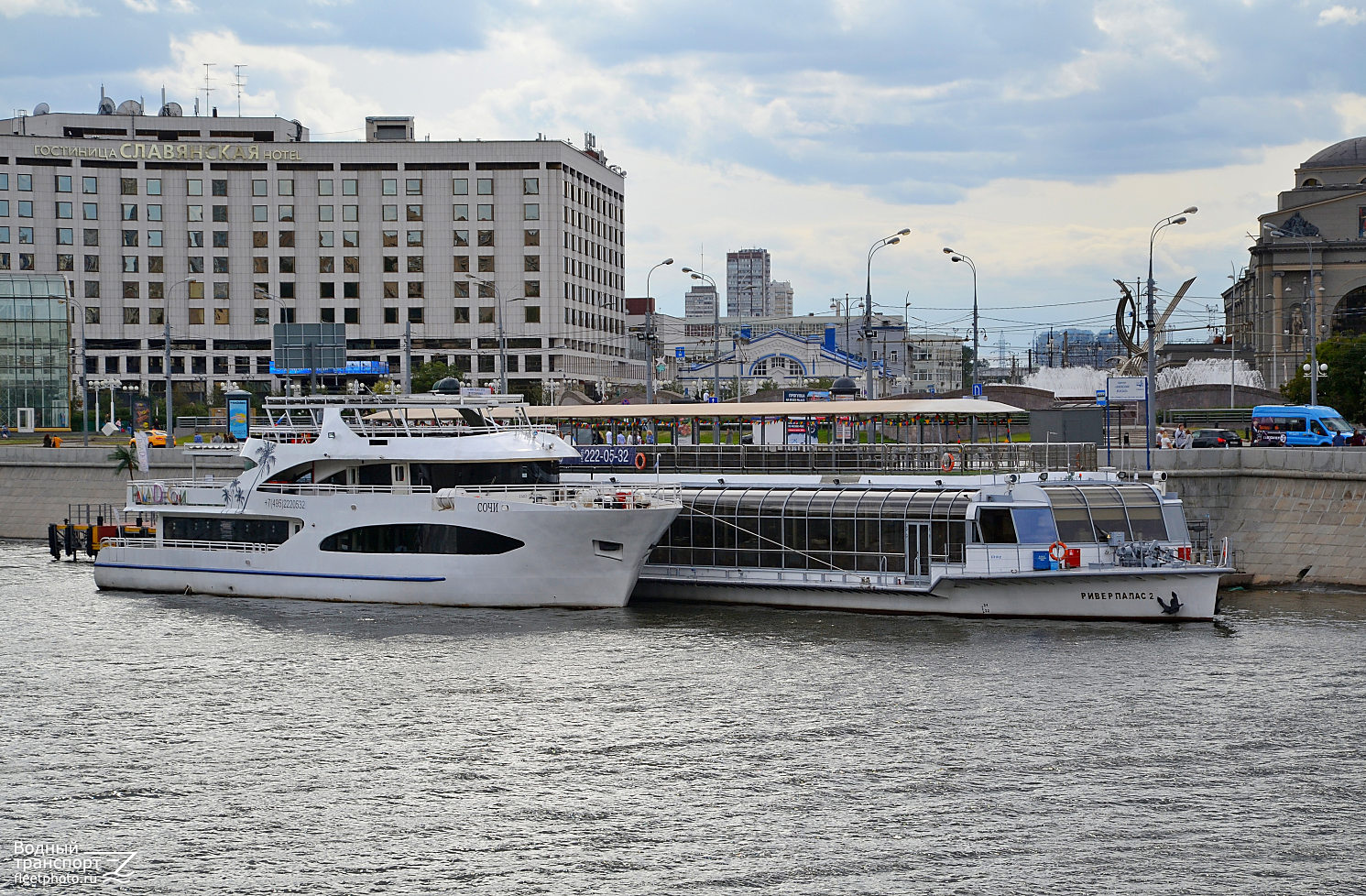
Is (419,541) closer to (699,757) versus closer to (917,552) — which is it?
(917,552)

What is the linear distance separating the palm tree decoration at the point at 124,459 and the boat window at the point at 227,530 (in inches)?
647

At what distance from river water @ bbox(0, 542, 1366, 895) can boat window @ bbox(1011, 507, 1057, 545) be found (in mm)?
2313

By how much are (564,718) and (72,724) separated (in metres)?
9.90

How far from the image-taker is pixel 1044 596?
3816 cm

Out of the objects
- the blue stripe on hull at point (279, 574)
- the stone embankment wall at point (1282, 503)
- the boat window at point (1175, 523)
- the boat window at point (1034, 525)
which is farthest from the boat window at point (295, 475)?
the stone embankment wall at point (1282, 503)

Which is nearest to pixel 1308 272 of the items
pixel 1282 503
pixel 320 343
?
pixel 1282 503

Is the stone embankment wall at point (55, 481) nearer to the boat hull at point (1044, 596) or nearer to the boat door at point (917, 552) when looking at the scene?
the boat hull at point (1044, 596)

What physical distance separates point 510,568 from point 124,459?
32.3 meters

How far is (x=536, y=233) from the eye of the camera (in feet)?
420

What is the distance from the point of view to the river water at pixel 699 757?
21.0 m

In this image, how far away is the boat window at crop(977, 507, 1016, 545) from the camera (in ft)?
127

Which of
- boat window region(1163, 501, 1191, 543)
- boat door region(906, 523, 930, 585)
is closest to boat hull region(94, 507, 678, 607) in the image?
boat door region(906, 523, 930, 585)

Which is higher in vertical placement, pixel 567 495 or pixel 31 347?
pixel 31 347

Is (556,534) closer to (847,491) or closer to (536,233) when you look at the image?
(847,491)
